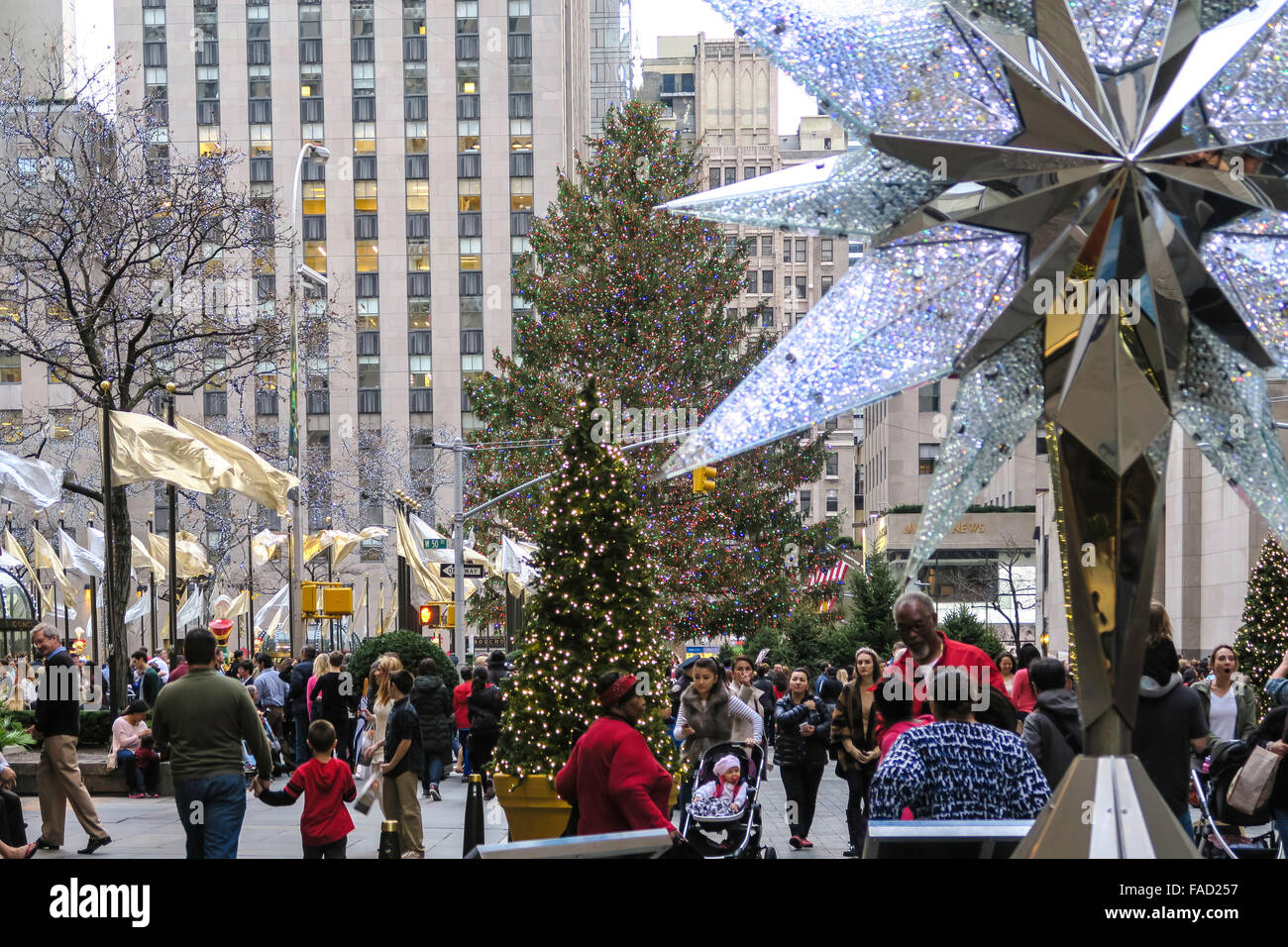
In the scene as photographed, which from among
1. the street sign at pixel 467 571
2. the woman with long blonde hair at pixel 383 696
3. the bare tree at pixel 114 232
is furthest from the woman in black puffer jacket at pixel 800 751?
the street sign at pixel 467 571

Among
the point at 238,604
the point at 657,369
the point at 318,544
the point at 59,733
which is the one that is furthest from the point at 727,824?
the point at 238,604

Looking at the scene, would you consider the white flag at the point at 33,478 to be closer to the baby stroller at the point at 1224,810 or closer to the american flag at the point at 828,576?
the baby stroller at the point at 1224,810

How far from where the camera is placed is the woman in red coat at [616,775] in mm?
6586

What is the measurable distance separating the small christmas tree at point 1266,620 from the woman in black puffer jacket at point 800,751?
6428mm

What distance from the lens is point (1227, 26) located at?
4652mm

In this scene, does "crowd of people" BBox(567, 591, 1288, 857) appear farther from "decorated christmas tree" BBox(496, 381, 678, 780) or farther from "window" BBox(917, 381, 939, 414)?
"window" BBox(917, 381, 939, 414)

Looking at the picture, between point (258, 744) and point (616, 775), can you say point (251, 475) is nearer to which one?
point (258, 744)

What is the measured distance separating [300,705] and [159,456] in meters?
5.78

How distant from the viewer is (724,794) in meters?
10.4

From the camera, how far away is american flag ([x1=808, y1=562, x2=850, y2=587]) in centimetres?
4112

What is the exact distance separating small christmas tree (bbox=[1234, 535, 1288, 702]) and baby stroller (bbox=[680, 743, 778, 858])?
9.12m
